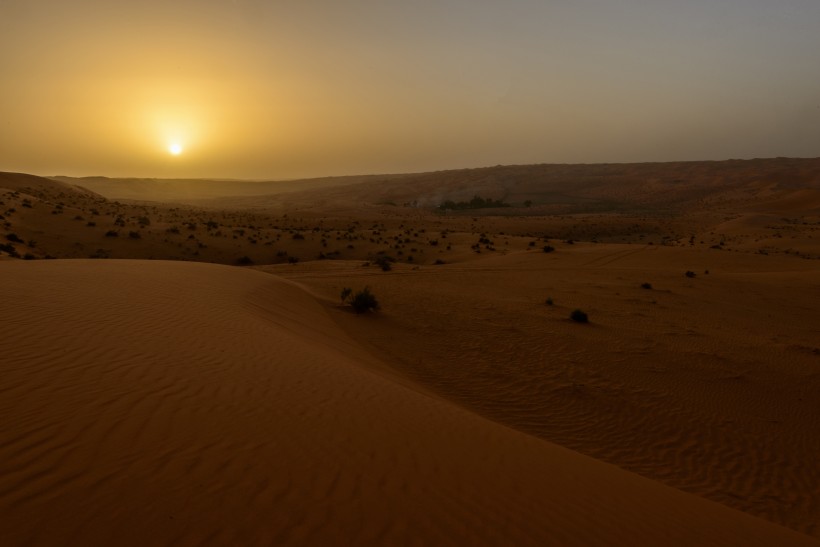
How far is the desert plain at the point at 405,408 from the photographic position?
3.28 metres

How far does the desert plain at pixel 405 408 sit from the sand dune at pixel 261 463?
22 mm

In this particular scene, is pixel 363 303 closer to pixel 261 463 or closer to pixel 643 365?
pixel 643 365

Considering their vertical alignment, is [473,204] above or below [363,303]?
above

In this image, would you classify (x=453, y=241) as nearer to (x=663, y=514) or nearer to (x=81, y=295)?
(x=81, y=295)

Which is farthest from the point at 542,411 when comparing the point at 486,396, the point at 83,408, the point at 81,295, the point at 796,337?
the point at 796,337

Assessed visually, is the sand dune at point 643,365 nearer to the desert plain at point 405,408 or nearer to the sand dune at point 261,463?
the desert plain at point 405,408

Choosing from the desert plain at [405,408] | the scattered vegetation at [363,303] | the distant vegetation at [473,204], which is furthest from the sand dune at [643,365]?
the distant vegetation at [473,204]

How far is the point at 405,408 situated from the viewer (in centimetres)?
589

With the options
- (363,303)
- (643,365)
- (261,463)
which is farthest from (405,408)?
(363,303)

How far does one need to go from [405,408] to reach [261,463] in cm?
241

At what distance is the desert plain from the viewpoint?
3.28 meters

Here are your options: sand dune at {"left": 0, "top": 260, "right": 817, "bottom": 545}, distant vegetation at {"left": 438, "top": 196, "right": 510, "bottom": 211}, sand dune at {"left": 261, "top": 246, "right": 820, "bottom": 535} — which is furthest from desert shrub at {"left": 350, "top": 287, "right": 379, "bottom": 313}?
distant vegetation at {"left": 438, "top": 196, "right": 510, "bottom": 211}

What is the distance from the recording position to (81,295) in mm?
8578

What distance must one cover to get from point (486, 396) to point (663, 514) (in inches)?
175
